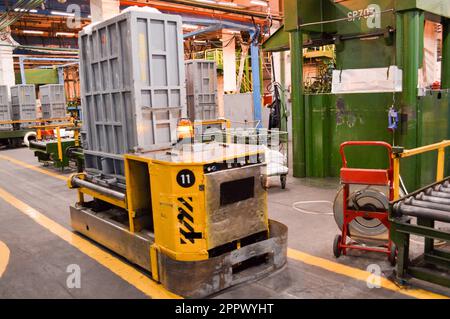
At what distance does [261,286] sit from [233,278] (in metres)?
0.27

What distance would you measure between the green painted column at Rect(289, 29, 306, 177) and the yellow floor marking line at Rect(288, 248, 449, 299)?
393cm

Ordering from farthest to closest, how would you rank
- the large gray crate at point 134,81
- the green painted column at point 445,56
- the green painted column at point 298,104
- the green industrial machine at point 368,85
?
the green painted column at point 298,104
the green painted column at point 445,56
the green industrial machine at point 368,85
the large gray crate at point 134,81

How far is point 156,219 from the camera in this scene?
12.6 feet

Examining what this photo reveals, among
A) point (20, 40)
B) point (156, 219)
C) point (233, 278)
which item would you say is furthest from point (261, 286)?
point (20, 40)

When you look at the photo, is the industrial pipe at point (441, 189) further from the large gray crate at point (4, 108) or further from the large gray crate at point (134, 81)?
the large gray crate at point (4, 108)

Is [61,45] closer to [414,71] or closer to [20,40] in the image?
[20,40]

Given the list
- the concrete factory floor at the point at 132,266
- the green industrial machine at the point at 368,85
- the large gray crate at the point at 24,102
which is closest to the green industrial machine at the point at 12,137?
the large gray crate at the point at 24,102

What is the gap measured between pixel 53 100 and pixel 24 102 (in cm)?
157

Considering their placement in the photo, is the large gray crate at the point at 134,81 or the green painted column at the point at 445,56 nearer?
the large gray crate at the point at 134,81

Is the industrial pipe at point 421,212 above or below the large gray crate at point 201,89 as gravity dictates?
below

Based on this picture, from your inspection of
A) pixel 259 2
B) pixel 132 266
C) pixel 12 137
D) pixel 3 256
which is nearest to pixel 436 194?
pixel 132 266

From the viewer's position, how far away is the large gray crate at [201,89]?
12508 mm

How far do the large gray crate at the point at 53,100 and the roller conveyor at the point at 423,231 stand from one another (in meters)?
18.5

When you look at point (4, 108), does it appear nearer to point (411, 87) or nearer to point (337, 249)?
point (411, 87)
